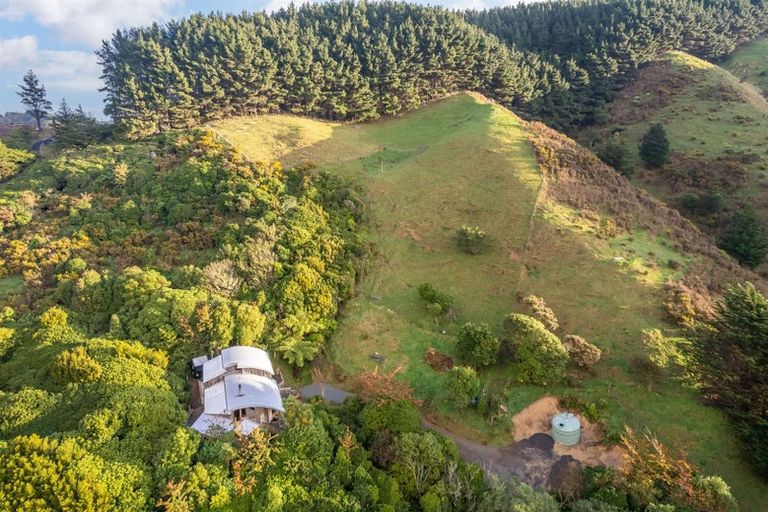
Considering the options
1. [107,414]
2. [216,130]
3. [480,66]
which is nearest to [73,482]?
[107,414]

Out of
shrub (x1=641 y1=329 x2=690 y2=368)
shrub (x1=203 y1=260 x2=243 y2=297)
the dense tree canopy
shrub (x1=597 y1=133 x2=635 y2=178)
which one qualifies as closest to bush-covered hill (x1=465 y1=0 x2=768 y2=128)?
the dense tree canopy

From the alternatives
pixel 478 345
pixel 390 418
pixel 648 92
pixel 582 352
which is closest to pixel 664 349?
pixel 582 352

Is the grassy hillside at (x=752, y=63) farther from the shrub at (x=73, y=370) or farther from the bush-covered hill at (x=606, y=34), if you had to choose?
the shrub at (x=73, y=370)

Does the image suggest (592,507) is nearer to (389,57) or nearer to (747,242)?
(747,242)

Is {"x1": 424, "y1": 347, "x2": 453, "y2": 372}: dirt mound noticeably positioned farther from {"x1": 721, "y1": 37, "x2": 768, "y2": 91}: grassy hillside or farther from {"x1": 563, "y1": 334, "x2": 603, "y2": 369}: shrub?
{"x1": 721, "y1": 37, "x2": 768, "y2": 91}: grassy hillside

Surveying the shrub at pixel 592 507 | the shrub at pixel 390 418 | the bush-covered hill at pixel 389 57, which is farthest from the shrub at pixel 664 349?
the bush-covered hill at pixel 389 57
